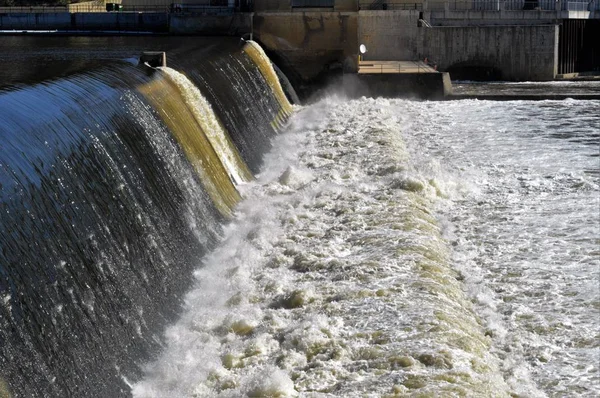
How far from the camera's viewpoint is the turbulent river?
982 centimetres

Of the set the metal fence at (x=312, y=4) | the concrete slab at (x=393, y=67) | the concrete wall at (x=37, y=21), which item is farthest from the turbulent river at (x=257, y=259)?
the concrete wall at (x=37, y=21)

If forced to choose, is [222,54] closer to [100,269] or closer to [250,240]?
[250,240]

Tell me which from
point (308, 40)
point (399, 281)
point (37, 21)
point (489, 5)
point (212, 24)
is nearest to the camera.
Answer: point (399, 281)

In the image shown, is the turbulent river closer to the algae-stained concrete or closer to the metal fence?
the algae-stained concrete

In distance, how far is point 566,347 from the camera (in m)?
11.4

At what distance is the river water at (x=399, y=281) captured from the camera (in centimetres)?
1030

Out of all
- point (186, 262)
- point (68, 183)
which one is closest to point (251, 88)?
point (186, 262)

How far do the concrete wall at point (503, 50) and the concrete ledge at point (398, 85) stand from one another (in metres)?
5.61

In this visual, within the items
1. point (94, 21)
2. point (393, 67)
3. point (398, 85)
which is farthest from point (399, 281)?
point (94, 21)

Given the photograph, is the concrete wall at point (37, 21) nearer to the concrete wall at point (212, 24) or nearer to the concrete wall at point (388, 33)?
the concrete wall at point (212, 24)

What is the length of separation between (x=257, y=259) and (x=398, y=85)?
57.7 feet

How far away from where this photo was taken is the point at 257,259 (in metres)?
14.0

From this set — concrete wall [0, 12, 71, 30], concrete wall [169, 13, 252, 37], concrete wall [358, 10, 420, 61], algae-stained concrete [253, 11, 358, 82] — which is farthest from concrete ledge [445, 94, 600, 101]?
concrete wall [0, 12, 71, 30]

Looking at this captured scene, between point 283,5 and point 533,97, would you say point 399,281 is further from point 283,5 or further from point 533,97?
point 283,5
